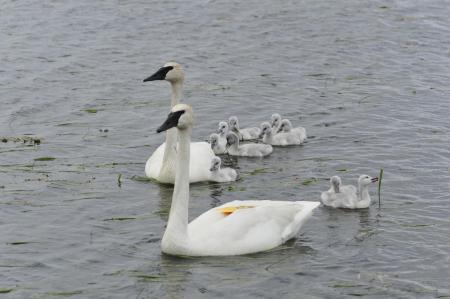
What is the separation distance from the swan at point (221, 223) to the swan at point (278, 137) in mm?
4215

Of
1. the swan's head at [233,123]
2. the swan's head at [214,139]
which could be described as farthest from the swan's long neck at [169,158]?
the swan's head at [233,123]

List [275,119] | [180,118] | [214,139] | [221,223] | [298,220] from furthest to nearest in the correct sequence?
1. [275,119]
2. [214,139]
3. [298,220]
4. [180,118]
5. [221,223]

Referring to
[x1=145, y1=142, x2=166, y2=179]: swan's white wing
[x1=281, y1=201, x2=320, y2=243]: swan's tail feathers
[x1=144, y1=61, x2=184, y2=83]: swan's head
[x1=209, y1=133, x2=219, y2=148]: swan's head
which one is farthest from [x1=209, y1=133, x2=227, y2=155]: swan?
[x1=281, y1=201, x2=320, y2=243]: swan's tail feathers

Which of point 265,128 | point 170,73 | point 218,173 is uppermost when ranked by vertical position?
point 170,73

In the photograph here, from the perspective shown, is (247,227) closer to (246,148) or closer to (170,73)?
(170,73)

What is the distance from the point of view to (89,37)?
24.4 meters

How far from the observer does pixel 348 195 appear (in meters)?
14.5

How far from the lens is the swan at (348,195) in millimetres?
14508

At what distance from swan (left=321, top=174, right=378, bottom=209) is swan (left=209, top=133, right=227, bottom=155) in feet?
10.2

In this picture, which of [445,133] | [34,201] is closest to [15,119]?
[34,201]

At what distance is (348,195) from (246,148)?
10.4 feet

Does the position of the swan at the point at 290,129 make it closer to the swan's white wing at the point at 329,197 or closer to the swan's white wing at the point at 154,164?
the swan's white wing at the point at 154,164

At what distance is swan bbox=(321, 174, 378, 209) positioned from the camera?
14.5m

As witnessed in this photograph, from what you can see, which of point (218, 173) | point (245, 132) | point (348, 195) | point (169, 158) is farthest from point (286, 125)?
point (348, 195)
